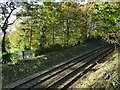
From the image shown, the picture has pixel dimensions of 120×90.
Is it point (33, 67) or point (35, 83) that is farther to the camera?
point (33, 67)

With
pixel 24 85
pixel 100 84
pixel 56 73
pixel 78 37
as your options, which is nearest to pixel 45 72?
pixel 56 73

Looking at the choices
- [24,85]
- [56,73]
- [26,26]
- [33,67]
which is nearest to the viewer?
[24,85]

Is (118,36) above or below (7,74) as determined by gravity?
above

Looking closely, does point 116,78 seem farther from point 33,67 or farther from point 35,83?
point 33,67

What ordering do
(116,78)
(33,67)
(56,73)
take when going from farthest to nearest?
(33,67) < (56,73) < (116,78)

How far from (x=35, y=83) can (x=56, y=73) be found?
10.2 feet

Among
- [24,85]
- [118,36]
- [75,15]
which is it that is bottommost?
[24,85]

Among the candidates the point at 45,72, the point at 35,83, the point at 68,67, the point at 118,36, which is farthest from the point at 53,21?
the point at 118,36

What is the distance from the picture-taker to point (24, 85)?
587 inches

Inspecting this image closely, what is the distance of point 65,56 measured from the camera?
26969 millimetres

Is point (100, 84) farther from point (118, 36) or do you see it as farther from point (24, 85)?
point (24, 85)

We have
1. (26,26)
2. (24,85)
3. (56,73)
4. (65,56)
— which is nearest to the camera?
(24,85)

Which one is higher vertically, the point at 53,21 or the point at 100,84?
the point at 53,21

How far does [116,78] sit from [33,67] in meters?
10.6
